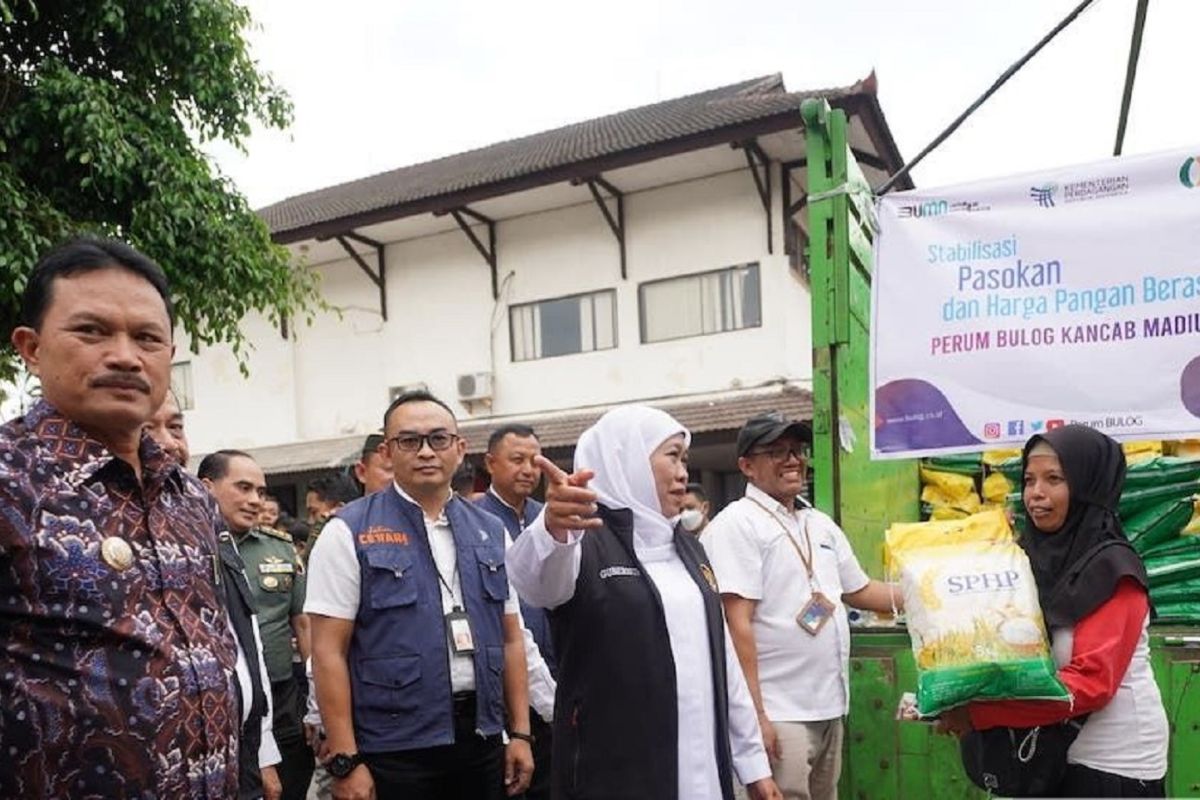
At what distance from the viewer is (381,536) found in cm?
304

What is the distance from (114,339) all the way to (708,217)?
11.3 m

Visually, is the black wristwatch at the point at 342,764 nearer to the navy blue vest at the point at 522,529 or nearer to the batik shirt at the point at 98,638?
the navy blue vest at the point at 522,529

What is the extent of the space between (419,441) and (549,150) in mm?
12314

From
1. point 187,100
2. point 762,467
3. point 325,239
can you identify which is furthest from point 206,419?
point 762,467

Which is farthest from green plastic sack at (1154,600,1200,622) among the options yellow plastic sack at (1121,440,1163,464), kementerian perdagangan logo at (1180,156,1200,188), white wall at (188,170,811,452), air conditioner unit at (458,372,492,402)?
air conditioner unit at (458,372,492,402)

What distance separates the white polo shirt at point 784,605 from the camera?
345cm

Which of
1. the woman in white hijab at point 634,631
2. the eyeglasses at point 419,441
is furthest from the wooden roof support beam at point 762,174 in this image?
the woman in white hijab at point 634,631

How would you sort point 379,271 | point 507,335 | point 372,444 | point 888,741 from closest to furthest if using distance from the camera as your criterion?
1. point 888,741
2. point 372,444
3. point 507,335
4. point 379,271

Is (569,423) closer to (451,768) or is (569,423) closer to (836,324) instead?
(836,324)

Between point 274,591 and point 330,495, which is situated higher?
point 330,495

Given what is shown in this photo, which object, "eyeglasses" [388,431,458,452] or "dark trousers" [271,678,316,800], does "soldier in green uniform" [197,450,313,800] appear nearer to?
"dark trousers" [271,678,316,800]

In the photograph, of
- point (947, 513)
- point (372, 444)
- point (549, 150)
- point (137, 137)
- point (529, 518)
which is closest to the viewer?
point (947, 513)

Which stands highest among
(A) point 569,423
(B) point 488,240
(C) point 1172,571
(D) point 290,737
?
(B) point 488,240

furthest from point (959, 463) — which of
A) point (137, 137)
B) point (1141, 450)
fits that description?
point (137, 137)
